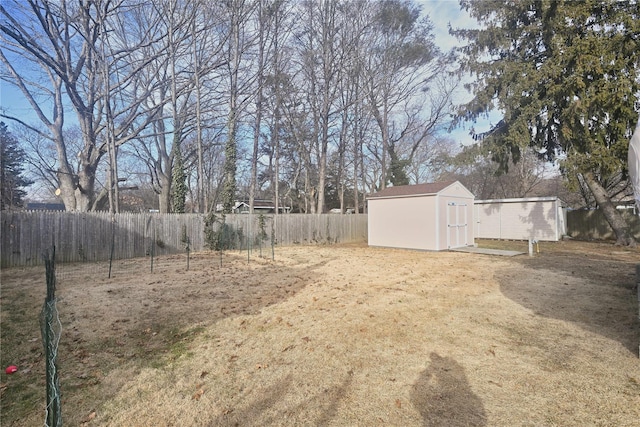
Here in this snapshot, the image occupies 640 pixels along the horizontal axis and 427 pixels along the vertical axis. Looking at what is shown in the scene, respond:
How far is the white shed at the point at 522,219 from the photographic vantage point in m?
16.7

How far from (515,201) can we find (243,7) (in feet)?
59.8

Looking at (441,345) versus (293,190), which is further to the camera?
(293,190)

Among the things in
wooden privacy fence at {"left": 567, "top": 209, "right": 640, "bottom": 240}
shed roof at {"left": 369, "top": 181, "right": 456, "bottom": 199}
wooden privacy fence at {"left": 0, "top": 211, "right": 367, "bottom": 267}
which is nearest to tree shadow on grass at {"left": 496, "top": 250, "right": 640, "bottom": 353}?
shed roof at {"left": 369, "top": 181, "right": 456, "bottom": 199}

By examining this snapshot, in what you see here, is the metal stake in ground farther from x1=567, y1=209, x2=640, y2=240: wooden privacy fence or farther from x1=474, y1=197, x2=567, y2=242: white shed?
x1=567, y1=209, x2=640, y2=240: wooden privacy fence

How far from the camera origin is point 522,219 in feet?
57.9

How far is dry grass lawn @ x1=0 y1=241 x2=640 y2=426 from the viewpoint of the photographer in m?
2.44

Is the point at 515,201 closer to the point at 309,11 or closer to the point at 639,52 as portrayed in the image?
the point at 639,52

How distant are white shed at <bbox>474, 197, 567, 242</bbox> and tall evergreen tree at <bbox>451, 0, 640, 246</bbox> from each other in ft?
7.99

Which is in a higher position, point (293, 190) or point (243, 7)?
point (243, 7)

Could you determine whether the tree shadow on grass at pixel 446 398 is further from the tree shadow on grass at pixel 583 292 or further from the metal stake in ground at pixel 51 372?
the metal stake in ground at pixel 51 372

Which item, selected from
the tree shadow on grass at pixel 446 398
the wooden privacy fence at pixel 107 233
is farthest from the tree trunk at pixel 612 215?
the tree shadow on grass at pixel 446 398

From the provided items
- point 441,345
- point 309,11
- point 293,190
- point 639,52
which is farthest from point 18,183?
A: point 639,52

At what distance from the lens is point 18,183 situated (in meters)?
21.2

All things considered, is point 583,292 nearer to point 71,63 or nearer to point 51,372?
point 51,372
